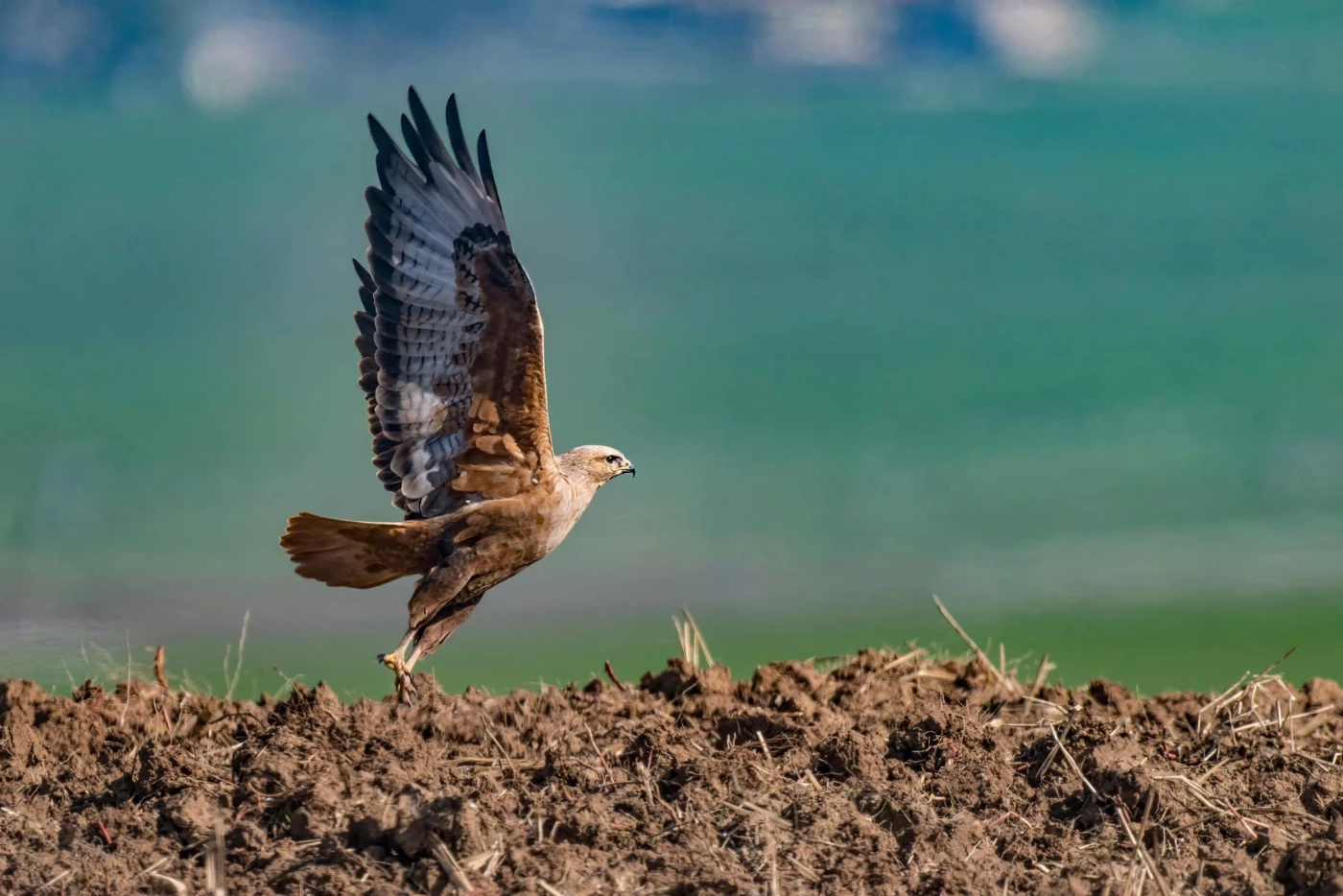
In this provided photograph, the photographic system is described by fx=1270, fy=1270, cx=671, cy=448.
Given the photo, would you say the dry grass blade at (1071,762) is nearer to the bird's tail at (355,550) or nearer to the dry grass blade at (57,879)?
the bird's tail at (355,550)

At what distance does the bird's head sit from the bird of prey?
0.37ft

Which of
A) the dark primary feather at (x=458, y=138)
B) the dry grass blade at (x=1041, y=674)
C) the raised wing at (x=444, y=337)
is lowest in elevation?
the dry grass blade at (x=1041, y=674)

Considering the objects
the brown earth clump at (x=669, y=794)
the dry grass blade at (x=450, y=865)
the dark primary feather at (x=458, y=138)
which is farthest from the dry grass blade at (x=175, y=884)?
the dark primary feather at (x=458, y=138)

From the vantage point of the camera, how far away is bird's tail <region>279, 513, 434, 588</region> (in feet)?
21.1

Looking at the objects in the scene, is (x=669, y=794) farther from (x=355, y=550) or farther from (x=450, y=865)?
(x=355, y=550)

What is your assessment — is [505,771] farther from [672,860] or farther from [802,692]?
[802,692]

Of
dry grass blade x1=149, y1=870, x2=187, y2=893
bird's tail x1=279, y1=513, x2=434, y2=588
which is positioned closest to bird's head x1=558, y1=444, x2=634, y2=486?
bird's tail x1=279, y1=513, x2=434, y2=588

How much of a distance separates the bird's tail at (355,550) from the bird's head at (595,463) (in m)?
0.91

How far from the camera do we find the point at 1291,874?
4.13 meters

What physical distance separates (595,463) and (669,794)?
2.75m

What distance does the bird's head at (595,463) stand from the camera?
706cm

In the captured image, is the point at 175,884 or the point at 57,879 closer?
the point at 175,884

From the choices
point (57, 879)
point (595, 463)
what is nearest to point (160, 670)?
point (57, 879)

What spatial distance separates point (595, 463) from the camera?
7.12m
